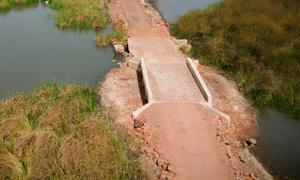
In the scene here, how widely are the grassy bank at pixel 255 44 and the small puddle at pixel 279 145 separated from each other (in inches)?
21.0

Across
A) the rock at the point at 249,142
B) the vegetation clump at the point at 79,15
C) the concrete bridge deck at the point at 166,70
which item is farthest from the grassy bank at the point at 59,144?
the vegetation clump at the point at 79,15

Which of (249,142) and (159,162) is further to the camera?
(249,142)

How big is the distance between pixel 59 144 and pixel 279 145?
5763 mm

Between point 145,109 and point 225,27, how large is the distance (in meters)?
7.54

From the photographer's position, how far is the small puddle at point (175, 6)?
2104 centimetres

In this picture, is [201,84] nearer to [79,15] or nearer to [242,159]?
[242,159]

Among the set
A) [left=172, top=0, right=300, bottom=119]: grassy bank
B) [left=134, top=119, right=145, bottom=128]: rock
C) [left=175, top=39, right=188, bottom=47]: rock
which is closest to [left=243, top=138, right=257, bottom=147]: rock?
[left=172, top=0, right=300, bottom=119]: grassy bank

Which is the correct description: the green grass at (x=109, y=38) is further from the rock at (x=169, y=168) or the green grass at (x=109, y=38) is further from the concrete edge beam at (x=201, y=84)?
the rock at (x=169, y=168)

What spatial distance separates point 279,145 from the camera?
35.9 ft

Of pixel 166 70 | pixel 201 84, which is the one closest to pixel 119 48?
pixel 166 70

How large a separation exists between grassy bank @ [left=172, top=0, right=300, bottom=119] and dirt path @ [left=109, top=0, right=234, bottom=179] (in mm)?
1585

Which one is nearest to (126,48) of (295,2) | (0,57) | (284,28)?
(0,57)

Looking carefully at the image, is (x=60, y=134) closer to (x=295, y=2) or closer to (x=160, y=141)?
(x=160, y=141)

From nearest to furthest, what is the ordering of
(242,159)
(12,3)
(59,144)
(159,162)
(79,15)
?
(59,144)
(159,162)
(242,159)
(79,15)
(12,3)
